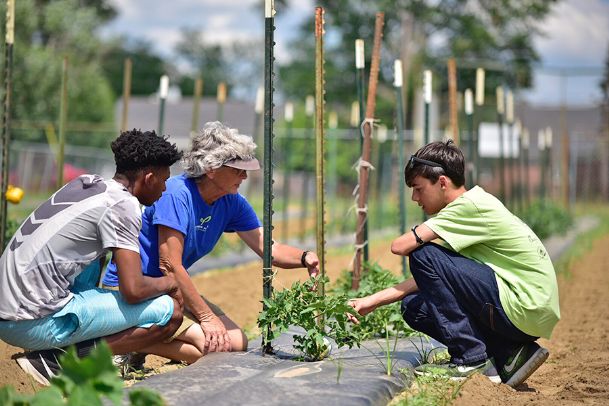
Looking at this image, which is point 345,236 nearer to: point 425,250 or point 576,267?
point 576,267

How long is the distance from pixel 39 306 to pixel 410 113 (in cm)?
3203

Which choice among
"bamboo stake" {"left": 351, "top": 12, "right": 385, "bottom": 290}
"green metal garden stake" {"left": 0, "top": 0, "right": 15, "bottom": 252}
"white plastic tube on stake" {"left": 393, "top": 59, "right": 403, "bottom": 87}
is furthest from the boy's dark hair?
"green metal garden stake" {"left": 0, "top": 0, "right": 15, "bottom": 252}

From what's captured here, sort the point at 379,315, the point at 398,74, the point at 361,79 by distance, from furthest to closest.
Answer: the point at 398,74 → the point at 361,79 → the point at 379,315

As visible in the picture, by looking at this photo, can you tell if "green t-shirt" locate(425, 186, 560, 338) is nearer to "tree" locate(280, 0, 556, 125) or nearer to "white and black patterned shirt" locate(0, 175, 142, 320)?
"white and black patterned shirt" locate(0, 175, 142, 320)

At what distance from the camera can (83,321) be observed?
4.07m

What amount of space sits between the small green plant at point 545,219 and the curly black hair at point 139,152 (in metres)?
10.5

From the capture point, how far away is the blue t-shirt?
457 cm

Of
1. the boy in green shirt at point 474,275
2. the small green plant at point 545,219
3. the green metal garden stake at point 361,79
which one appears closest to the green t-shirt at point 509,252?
the boy in green shirt at point 474,275

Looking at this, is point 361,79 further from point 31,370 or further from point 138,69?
point 138,69

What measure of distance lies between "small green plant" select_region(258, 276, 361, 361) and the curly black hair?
2.85ft

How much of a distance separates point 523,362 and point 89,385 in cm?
237

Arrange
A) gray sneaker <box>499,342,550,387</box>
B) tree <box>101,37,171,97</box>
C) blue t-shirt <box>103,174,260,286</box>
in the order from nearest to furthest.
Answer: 1. gray sneaker <box>499,342,550,387</box>
2. blue t-shirt <box>103,174,260,286</box>
3. tree <box>101,37,171,97</box>

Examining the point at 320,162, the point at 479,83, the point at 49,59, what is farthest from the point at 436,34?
the point at 320,162

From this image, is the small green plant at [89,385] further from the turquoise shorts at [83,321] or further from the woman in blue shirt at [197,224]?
the woman in blue shirt at [197,224]
